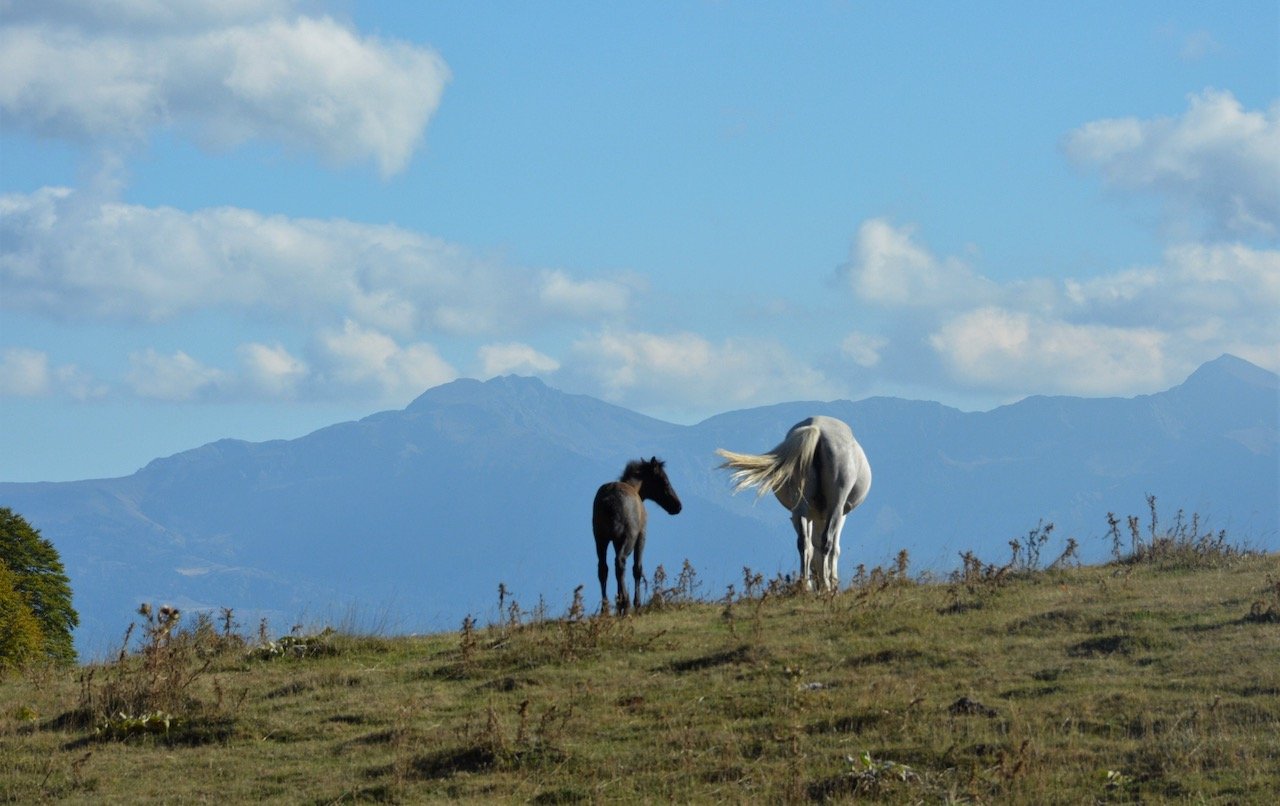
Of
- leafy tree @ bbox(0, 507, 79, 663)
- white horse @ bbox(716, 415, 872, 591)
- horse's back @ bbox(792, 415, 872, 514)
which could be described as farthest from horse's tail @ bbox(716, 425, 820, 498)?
leafy tree @ bbox(0, 507, 79, 663)

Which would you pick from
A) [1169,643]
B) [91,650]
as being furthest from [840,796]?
[91,650]

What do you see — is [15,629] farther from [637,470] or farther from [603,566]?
[603,566]

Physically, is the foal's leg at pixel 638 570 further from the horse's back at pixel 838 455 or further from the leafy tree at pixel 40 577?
the leafy tree at pixel 40 577

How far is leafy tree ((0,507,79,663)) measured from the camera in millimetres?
36250

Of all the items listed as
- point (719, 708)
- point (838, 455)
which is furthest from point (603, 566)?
point (719, 708)

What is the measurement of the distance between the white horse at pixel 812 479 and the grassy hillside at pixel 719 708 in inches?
70.3

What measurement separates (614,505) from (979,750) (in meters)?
8.51

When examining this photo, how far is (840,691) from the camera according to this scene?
497 inches

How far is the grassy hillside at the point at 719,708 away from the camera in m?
10.6

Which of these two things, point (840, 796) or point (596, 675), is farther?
point (596, 675)

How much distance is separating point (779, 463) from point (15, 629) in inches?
600

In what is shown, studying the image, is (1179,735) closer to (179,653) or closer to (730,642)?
(730,642)

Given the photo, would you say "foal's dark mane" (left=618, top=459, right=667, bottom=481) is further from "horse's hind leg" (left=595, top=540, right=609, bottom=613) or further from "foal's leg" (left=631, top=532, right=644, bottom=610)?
"horse's hind leg" (left=595, top=540, right=609, bottom=613)

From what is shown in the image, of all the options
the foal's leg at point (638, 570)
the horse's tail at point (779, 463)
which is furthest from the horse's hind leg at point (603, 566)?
the horse's tail at point (779, 463)
